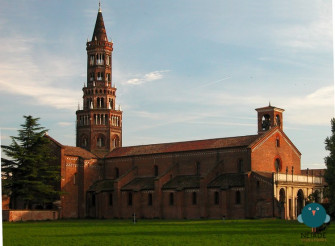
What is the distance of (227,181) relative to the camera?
59.2 meters

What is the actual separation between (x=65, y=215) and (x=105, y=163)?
969 cm

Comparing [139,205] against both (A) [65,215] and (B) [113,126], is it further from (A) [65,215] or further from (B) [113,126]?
(B) [113,126]

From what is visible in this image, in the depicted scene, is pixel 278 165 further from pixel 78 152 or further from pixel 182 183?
pixel 78 152

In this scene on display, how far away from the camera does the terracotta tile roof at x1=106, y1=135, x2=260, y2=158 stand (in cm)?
6231

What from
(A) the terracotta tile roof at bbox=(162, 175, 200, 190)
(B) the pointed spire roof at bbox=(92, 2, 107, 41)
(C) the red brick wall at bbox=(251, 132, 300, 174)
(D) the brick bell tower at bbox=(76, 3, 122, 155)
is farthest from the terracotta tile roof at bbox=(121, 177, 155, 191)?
(B) the pointed spire roof at bbox=(92, 2, 107, 41)

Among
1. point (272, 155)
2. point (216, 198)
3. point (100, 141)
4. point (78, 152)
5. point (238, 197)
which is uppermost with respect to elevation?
point (100, 141)

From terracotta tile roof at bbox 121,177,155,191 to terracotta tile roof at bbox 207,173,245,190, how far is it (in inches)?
325

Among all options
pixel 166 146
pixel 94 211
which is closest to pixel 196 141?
pixel 166 146

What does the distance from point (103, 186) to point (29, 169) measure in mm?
11427

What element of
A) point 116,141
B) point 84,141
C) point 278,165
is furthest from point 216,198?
point 84,141

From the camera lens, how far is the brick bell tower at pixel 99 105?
255 ft

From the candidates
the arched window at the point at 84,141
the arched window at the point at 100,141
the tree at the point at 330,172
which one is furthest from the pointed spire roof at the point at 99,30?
the tree at the point at 330,172

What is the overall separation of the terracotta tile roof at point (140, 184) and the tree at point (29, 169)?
847 cm

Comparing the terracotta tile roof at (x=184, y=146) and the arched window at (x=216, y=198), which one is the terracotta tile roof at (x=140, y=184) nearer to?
the terracotta tile roof at (x=184, y=146)
